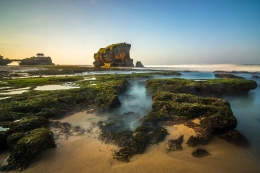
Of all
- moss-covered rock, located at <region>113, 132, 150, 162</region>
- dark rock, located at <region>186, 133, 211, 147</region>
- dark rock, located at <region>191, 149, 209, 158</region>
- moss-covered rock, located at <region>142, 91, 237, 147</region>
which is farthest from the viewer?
moss-covered rock, located at <region>142, 91, 237, 147</region>

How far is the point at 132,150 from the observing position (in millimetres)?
6348

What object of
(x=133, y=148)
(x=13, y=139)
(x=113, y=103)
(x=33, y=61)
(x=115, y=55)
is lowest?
(x=133, y=148)

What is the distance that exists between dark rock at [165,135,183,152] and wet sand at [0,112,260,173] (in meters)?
0.19

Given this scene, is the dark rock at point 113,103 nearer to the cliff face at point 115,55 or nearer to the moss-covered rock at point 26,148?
Answer: the moss-covered rock at point 26,148

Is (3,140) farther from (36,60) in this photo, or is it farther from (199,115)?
(36,60)

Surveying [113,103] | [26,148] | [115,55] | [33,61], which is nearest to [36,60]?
[33,61]

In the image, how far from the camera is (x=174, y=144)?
6844 mm

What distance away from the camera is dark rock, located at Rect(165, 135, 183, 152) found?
659 cm

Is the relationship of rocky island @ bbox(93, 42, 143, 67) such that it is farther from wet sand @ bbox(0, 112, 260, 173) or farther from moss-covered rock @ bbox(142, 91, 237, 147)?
wet sand @ bbox(0, 112, 260, 173)

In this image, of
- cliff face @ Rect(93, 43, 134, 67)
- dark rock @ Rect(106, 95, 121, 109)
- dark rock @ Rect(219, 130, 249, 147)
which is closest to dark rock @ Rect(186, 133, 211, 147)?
dark rock @ Rect(219, 130, 249, 147)

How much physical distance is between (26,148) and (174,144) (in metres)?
5.85

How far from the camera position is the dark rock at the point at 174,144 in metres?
6.59

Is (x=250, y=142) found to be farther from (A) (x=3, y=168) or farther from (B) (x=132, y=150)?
(A) (x=3, y=168)

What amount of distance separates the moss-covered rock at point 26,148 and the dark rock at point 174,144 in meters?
5.01
